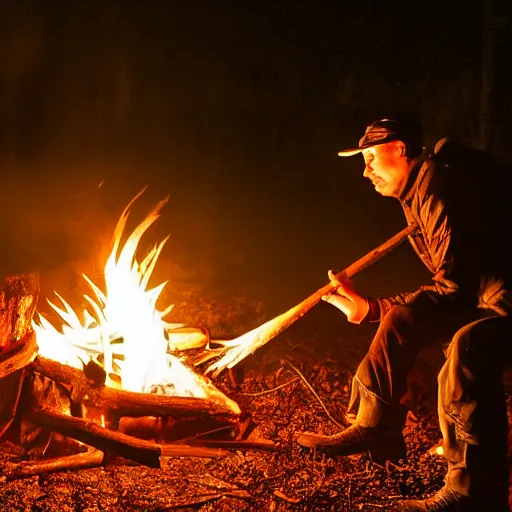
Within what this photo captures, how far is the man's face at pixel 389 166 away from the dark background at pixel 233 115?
13.4ft

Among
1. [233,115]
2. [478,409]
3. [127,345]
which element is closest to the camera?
[478,409]

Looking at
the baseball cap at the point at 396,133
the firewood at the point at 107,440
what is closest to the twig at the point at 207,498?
the firewood at the point at 107,440

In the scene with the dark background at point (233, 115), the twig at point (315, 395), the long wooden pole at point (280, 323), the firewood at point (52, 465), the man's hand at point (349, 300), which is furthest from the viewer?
the dark background at point (233, 115)

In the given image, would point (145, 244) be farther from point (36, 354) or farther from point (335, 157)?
point (36, 354)

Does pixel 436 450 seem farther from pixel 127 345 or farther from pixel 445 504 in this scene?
pixel 127 345

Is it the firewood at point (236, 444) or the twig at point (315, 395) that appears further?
the twig at point (315, 395)

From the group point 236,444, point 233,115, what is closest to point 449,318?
point 236,444

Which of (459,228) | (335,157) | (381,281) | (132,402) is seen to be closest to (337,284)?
(459,228)

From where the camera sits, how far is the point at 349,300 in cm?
415

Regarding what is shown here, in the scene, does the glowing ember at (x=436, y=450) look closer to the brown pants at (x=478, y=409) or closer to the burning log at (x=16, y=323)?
the brown pants at (x=478, y=409)

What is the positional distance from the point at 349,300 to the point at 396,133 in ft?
4.08

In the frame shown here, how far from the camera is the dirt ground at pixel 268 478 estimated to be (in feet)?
11.2

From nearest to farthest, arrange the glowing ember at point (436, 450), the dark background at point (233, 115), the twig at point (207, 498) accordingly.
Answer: the twig at point (207, 498)
the glowing ember at point (436, 450)
the dark background at point (233, 115)

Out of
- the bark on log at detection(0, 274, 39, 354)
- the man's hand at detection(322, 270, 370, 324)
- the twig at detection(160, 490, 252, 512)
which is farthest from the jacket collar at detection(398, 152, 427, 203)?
the bark on log at detection(0, 274, 39, 354)
